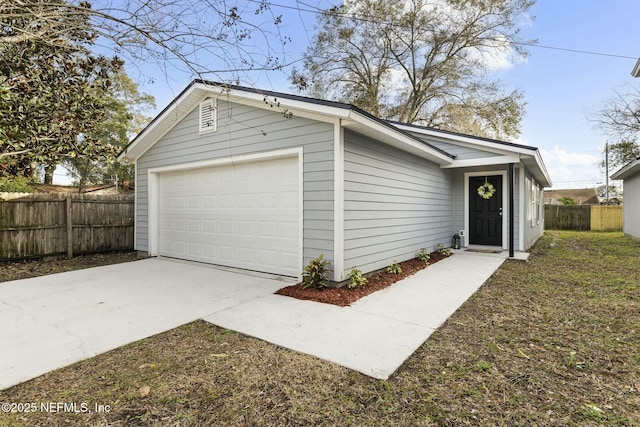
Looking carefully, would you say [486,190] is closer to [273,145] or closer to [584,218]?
[273,145]

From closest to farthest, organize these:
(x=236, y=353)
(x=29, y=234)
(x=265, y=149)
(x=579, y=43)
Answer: (x=236, y=353) → (x=265, y=149) → (x=29, y=234) → (x=579, y=43)

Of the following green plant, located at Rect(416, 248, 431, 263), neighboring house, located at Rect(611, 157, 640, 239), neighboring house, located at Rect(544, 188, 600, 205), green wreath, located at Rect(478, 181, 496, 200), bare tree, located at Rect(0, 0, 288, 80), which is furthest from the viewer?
neighboring house, located at Rect(544, 188, 600, 205)

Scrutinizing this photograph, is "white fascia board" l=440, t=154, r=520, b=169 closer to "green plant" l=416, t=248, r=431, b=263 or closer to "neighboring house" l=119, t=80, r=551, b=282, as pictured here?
"neighboring house" l=119, t=80, r=551, b=282

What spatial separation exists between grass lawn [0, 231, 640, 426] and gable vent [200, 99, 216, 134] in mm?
4252

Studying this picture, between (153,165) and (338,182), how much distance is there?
17.4 feet

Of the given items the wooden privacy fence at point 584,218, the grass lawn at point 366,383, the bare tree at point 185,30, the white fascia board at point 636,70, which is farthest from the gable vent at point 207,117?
the wooden privacy fence at point 584,218

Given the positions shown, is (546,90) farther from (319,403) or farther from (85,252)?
(85,252)

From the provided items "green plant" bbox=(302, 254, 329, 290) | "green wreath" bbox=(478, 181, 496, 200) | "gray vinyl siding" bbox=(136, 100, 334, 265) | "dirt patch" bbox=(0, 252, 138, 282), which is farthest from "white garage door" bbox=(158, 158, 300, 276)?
"green wreath" bbox=(478, 181, 496, 200)

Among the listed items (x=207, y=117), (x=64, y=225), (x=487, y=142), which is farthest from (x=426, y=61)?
(x=64, y=225)

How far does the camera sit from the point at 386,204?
6098mm

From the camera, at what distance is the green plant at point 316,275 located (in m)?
4.71

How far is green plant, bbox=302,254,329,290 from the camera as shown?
15.5 feet

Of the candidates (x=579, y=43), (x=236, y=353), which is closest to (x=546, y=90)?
(x=579, y=43)

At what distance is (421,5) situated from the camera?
613 inches
